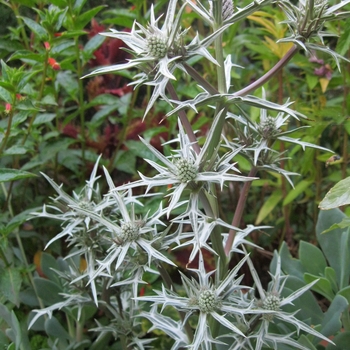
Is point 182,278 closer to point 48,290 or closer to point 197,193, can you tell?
point 197,193

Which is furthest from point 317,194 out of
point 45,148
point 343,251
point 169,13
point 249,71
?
point 169,13

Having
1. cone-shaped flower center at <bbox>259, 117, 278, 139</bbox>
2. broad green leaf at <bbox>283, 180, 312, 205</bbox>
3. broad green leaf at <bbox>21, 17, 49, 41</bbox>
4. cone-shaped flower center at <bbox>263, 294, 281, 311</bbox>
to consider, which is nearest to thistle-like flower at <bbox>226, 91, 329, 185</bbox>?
cone-shaped flower center at <bbox>259, 117, 278, 139</bbox>

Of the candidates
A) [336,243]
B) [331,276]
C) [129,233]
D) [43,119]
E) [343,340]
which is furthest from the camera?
[43,119]

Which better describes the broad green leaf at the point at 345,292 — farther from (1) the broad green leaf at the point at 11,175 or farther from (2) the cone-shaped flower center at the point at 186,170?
(1) the broad green leaf at the point at 11,175

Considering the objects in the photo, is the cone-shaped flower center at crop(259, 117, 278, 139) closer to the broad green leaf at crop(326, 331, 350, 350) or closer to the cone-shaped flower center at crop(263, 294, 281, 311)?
the cone-shaped flower center at crop(263, 294, 281, 311)

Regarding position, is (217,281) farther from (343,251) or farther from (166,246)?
(343,251)

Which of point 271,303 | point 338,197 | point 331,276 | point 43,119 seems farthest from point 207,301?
point 43,119
